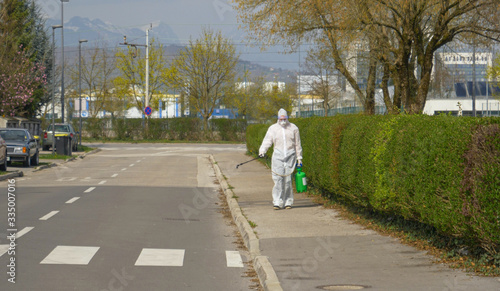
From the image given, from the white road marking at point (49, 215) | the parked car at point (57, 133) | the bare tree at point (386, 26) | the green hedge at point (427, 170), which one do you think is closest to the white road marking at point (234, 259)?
the green hedge at point (427, 170)

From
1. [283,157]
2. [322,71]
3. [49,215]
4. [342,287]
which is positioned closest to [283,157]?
[283,157]

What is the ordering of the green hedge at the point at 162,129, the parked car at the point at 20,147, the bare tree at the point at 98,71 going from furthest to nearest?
the bare tree at the point at 98,71
the green hedge at the point at 162,129
the parked car at the point at 20,147

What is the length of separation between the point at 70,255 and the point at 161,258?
116cm

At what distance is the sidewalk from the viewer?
7207 mm

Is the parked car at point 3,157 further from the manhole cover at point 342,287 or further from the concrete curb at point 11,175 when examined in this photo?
the manhole cover at point 342,287

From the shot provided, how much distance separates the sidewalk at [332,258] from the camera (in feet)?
23.6

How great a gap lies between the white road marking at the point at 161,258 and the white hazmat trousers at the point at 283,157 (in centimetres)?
460

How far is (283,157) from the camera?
556 inches

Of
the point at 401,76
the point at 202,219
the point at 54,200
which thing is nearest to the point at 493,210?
the point at 202,219

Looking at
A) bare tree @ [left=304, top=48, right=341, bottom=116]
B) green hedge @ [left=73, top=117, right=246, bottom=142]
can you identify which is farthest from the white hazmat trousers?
green hedge @ [left=73, top=117, right=246, bottom=142]

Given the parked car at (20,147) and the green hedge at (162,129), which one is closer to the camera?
the parked car at (20,147)

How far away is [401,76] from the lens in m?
24.4

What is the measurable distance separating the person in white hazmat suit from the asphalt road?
1293 mm

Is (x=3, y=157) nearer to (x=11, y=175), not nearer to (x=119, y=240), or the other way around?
(x=11, y=175)
